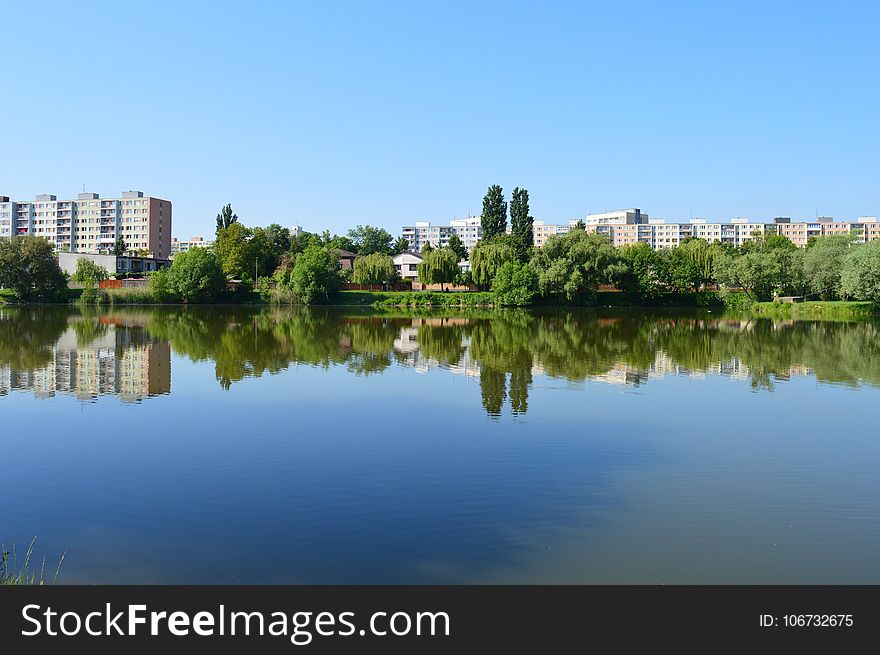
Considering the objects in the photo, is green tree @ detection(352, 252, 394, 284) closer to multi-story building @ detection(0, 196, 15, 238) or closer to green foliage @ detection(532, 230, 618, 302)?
green foliage @ detection(532, 230, 618, 302)

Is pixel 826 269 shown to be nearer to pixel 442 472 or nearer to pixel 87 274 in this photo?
pixel 442 472

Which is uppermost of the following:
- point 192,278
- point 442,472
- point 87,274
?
point 87,274

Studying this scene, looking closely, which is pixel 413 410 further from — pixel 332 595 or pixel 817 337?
pixel 817 337

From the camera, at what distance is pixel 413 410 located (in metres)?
16.4

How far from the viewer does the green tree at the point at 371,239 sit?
130750 mm

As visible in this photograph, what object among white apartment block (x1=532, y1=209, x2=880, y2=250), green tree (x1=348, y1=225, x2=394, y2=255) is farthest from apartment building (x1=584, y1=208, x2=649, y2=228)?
green tree (x1=348, y1=225, x2=394, y2=255)

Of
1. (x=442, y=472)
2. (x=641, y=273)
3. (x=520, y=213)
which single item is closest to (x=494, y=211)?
(x=520, y=213)

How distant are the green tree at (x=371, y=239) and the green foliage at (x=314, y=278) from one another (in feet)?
159

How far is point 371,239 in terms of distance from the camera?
132 m

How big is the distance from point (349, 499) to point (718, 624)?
4967mm

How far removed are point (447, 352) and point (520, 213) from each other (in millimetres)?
65670

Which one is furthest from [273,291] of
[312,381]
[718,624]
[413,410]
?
[718,624]

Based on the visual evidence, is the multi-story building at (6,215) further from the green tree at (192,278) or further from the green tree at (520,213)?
the green tree at (520,213)

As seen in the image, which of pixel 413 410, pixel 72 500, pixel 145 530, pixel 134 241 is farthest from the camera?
pixel 134 241
